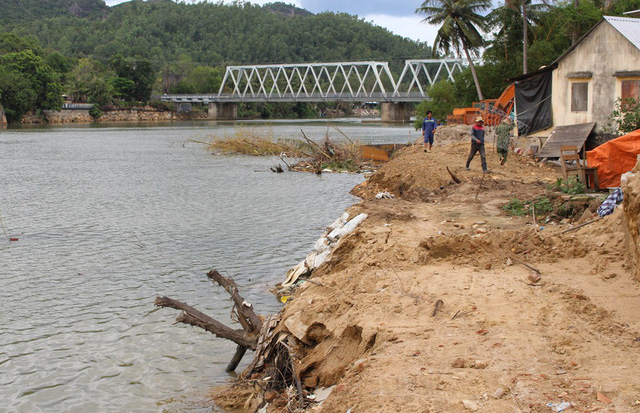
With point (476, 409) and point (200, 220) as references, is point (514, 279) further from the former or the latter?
point (200, 220)

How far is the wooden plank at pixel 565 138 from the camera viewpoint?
20.3 meters

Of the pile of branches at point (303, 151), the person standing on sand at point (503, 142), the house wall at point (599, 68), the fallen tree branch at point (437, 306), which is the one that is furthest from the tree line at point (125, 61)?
the fallen tree branch at point (437, 306)

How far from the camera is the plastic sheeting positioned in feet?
76.8

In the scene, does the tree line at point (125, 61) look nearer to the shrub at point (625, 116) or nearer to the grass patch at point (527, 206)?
the shrub at point (625, 116)

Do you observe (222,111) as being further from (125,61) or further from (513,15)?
(513,15)

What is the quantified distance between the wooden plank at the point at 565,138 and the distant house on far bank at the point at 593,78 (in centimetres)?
38

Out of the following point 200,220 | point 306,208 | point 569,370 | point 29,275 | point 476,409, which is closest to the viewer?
point 476,409

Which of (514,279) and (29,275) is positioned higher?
(514,279)

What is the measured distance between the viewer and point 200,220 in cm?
1825

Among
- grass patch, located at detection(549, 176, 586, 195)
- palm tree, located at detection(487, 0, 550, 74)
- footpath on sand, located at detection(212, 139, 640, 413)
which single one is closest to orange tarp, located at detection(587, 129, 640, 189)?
grass patch, located at detection(549, 176, 586, 195)

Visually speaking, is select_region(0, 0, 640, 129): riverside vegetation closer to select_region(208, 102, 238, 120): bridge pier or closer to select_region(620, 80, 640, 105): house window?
select_region(208, 102, 238, 120): bridge pier

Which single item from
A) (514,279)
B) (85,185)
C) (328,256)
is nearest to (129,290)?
(328,256)

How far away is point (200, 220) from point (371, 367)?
1321 cm

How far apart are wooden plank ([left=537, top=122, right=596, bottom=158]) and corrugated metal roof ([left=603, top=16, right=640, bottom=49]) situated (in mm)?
2706
